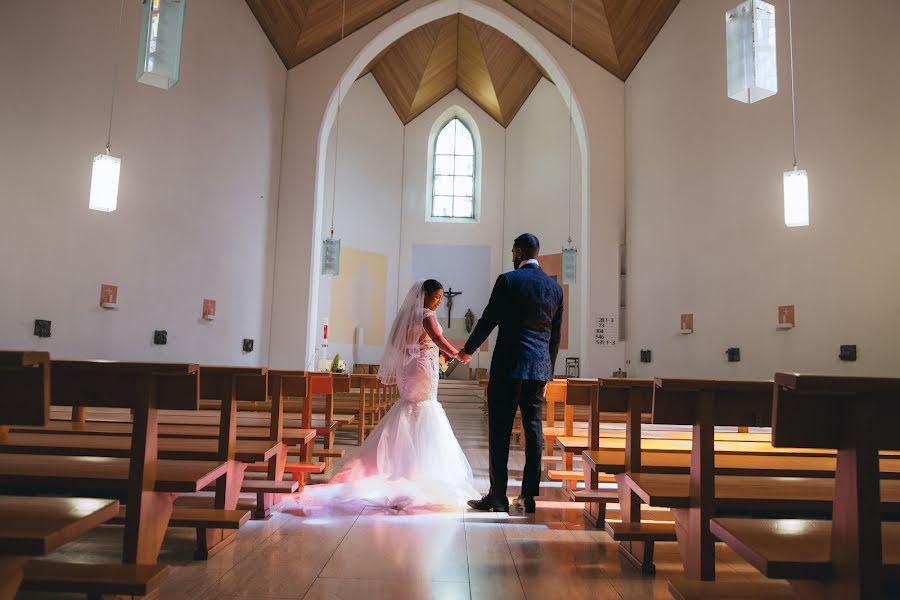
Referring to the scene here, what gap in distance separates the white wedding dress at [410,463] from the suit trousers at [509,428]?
29 cm

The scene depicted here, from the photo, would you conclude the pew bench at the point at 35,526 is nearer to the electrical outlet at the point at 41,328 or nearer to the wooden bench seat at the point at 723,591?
the wooden bench seat at the point at 723,591

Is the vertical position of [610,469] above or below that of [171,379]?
below

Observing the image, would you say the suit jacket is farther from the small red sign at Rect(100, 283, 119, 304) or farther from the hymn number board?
the hymn number board

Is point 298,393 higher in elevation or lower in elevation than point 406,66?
lower

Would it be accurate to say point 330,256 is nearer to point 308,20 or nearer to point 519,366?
point 308,20

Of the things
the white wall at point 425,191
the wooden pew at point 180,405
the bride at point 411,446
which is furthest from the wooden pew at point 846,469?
the white wall at point 425,191

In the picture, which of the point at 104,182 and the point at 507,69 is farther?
the point at 507,69

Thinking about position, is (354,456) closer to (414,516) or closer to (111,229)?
(414,516)

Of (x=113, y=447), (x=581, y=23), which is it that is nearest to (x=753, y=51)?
(x=113, y=447)

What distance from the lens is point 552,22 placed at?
8891 millimetres

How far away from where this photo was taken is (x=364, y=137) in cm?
1241

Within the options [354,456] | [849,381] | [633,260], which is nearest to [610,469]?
[849,381]

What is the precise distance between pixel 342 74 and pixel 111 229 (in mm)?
4485

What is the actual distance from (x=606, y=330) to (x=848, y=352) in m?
4.04
